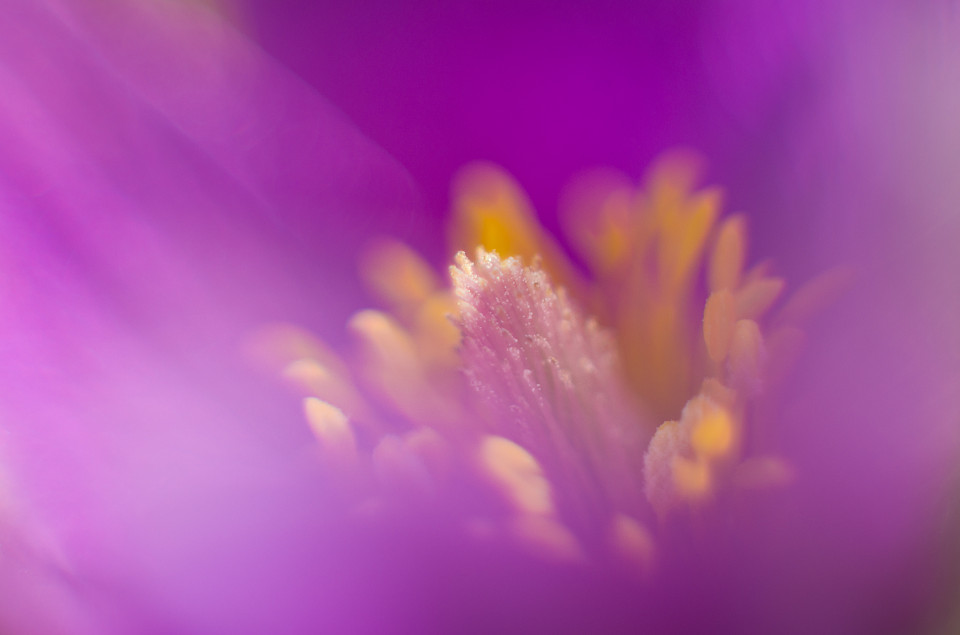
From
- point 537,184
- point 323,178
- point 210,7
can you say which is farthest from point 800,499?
point 210,7

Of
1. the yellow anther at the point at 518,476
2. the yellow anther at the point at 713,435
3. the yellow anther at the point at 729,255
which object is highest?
the yellow anther at the point at 729,255

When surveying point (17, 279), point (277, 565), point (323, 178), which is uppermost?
point (323, 178)

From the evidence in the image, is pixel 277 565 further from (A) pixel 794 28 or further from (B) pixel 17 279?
(A) pixel 794 28

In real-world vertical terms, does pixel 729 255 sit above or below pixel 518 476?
above

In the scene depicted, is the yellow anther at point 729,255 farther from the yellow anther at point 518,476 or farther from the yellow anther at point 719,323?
the yellow anther at point 518,476

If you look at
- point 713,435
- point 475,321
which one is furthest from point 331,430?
point 713,435

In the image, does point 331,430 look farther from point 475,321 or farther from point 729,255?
point 729,255

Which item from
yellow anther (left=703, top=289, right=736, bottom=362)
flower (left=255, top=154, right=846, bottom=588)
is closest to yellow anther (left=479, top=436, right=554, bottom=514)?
flower (left=255, top=154, right=846, bottom=588)

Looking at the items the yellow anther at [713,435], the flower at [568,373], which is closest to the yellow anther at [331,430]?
the flower at [568,373]
